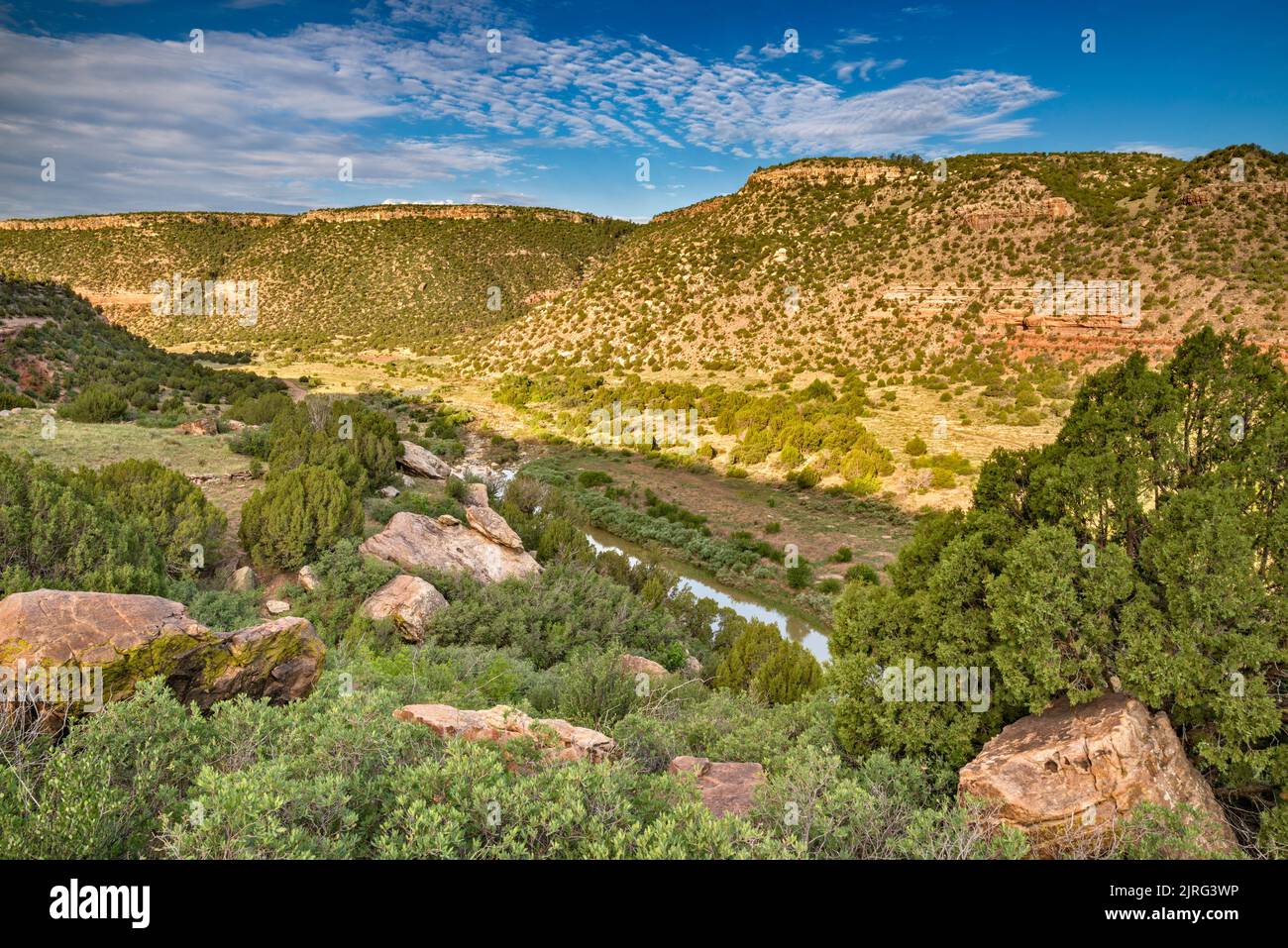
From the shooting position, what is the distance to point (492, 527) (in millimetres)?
13836

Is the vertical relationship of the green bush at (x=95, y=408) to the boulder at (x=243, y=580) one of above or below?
above

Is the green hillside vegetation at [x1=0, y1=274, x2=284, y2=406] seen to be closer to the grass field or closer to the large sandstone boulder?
the large sandstone boulder

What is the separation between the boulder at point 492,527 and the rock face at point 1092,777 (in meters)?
10.7

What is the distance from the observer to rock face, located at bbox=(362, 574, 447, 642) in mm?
9695

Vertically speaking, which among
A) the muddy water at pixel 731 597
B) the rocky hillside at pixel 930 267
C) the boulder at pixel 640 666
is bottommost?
the muddy water at pixel 731 597

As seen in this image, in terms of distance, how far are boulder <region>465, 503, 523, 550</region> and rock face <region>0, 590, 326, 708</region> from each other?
771 centimetres

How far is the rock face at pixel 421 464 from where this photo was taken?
59.7 ft

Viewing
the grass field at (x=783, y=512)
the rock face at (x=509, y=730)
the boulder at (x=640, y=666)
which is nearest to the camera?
the rock face at (x=509, y=730)

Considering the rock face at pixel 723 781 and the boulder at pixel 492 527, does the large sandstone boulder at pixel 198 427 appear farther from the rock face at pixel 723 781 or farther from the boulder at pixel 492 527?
the rock face at pixel 723 781

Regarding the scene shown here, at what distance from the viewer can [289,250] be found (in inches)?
2965

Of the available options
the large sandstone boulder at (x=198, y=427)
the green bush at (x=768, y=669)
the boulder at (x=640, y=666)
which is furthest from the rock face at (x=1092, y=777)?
the large sandstone boulder at (x=198, y=427)

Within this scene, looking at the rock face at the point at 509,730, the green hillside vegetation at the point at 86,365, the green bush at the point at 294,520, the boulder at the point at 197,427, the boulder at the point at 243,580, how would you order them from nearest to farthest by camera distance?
the rock face at the point at 509,730 → the boulder at the point at 243,580 → the green bush at the point at 294,520 → the boulder at the point at 197,427 → the green hillside vegetation at the point at 86,365

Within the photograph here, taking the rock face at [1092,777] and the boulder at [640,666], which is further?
the boulder at [640,666]
